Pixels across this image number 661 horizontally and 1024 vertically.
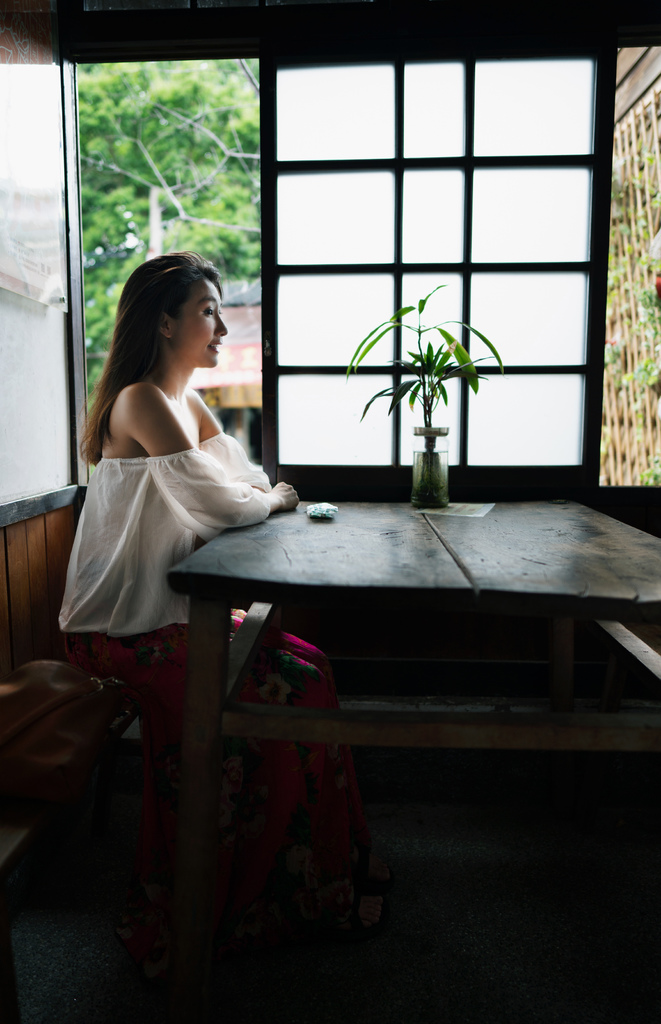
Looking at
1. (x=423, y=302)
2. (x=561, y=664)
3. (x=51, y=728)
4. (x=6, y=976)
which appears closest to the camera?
(x=6, y=976)

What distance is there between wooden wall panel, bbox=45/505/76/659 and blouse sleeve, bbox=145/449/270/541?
585 mm

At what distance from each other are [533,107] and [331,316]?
2.89 feet

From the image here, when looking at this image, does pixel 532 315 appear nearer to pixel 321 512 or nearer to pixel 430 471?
pixel 430 471

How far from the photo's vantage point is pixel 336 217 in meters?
2.14

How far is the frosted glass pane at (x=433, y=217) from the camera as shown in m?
2.11

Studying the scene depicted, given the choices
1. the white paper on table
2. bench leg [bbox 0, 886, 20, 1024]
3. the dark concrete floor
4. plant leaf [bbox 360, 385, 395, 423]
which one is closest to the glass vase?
the white paper on table

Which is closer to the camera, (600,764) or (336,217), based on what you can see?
(600,764)

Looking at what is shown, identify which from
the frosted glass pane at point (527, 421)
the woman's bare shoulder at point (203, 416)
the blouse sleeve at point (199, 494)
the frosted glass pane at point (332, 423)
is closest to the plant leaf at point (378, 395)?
the frosted glass pane at point (332, 423)

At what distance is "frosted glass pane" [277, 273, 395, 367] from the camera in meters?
2.16

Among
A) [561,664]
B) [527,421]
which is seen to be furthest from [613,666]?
[527,421]

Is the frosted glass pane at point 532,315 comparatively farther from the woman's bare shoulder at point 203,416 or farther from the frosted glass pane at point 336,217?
the woman's bare shoulder at point 203,416

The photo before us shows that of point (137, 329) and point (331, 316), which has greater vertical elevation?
point (331, 316)

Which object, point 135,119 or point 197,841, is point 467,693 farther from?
point 135,119

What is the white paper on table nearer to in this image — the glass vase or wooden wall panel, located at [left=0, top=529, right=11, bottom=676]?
the glass vase
